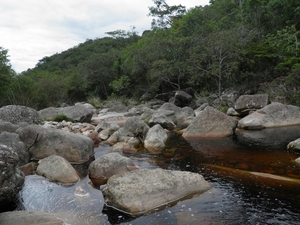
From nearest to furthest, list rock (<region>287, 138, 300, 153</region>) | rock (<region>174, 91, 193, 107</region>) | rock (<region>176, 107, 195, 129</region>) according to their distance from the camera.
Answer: rock (<region>287, 138, 300, 153</region>), rock (<region>176, 107, 195, 129</region>), rock (<region>174, 91, 193, 107</region>)

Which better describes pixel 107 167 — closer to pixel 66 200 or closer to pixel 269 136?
pixel 66 200

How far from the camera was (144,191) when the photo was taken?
646cm

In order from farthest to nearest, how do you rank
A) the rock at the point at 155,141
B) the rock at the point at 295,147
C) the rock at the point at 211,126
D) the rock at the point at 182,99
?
the rock at the point at 182,99, the rock at the point at 211,126, the rock at the point at 155,141, the rock at the point at 295,147

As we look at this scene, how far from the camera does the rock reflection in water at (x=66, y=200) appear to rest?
20.2ft

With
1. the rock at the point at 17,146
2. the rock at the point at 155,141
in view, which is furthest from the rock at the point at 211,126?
the rock at the point at 17,146

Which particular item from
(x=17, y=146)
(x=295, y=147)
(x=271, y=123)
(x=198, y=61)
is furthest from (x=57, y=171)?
(x=198, y=61)

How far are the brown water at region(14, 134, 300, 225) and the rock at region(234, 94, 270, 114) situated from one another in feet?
26.7

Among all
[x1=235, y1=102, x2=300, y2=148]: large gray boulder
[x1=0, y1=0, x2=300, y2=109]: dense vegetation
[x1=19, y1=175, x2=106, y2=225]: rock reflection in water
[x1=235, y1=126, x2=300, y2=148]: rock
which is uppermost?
[x1=0, y1=0, x2=300, y2=109]: dense vegetation

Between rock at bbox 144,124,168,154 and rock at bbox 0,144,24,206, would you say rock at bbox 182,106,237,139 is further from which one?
rock at bbox 0,144,24,206

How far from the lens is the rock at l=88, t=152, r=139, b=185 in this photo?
826 centimetres

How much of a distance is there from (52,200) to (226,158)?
6085 mm

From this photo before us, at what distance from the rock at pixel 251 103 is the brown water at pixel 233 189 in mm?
8149

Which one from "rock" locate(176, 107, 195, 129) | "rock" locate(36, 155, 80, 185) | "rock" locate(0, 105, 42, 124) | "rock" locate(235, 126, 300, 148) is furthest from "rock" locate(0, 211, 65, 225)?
"rock" locate(176, 107, 195, 129)

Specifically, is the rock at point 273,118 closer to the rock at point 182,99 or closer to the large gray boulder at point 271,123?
the large gray boulder at point 271,123
